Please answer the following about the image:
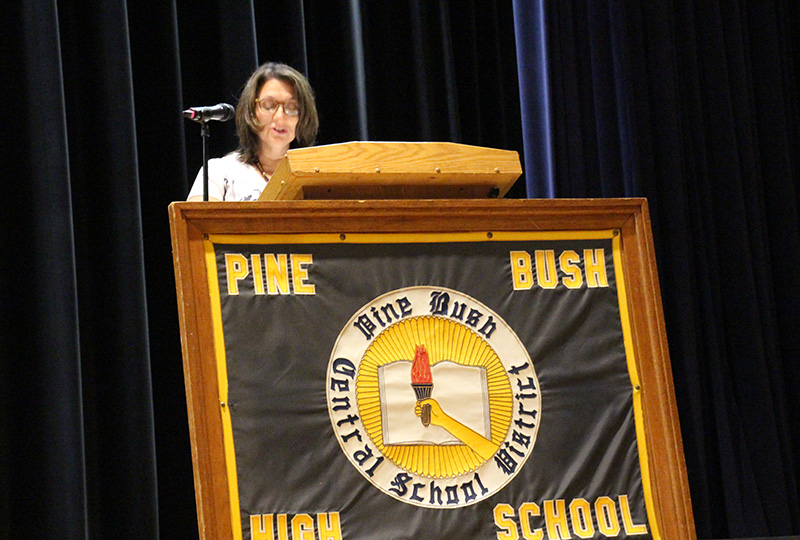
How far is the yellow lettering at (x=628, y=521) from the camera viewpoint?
144 cm

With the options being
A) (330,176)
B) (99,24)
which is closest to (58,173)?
(99,24)

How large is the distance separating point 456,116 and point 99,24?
1.07 metres

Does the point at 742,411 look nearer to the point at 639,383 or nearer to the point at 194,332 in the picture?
the point at 639,383

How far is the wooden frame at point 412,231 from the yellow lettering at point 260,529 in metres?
0.04

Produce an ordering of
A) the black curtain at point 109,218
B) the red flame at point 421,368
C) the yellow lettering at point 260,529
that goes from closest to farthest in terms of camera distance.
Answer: the yellow lettering at point 260,529, the red flame at point 421,368, the black curtain at point 109,218

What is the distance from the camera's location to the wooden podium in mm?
1361

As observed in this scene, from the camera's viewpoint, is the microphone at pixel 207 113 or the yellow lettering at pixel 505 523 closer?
the yellow lettering at pixel 505 523

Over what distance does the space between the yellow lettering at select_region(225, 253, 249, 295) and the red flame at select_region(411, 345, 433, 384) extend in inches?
11.1

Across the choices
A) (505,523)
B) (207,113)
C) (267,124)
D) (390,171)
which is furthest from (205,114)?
(505,523)

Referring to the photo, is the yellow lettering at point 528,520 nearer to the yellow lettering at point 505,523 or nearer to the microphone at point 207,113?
the yellow lettering at point 505,523

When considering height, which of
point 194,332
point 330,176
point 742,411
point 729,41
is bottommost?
point 742,411

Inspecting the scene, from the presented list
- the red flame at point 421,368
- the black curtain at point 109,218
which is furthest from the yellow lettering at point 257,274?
the black curtain at point 109,218

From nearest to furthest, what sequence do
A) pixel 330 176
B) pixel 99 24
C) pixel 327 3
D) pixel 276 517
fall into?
1. pixel 276 517
2. pixel 330 176
3. pixel 99 24
4. pixel 327 3

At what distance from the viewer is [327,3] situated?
2.97 meters
